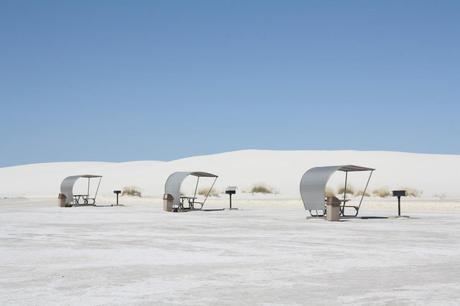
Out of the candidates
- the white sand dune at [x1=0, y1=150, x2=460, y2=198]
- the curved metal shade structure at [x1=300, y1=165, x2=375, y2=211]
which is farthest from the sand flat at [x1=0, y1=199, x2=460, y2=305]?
the white sand dune at [x1=0, y1=150, x2=460, y2=198]

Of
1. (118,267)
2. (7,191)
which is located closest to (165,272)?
(118,267)

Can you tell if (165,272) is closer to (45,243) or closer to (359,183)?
(45,243)

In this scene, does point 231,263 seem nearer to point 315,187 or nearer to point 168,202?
point 315,187

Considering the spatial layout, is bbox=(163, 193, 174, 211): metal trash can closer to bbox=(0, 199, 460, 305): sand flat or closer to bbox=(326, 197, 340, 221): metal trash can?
bbox=(326, 197, 340, 221): metal trash can

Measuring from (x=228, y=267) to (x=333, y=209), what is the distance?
14115mm

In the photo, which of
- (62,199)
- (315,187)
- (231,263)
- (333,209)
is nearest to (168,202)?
(315,187)

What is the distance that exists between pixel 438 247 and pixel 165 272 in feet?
22.4

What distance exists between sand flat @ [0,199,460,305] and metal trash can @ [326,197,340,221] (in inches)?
206

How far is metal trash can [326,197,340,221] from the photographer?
81.5 ft

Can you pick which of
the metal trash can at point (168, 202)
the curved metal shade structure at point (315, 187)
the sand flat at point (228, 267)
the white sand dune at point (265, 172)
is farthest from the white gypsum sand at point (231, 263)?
the white sand dune at point (265, 172)

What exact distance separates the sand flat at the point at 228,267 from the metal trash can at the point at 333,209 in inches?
206

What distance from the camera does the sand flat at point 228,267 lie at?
8.54 meters

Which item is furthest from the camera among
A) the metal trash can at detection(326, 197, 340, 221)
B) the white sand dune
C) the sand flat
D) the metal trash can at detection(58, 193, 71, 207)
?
the white sand dune

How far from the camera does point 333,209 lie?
24.9 meters
